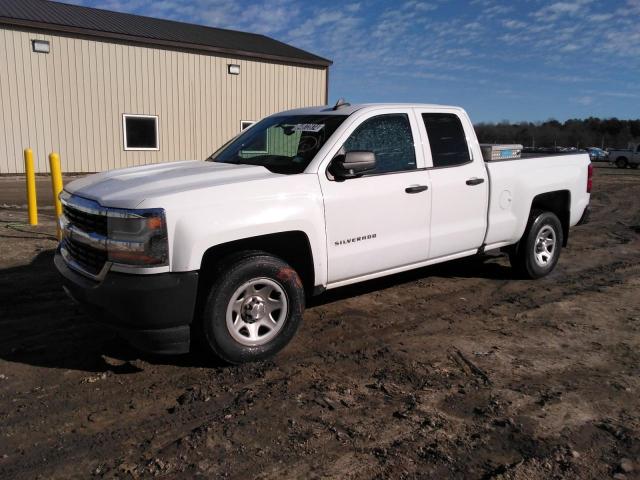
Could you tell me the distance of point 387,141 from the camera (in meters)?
4.94

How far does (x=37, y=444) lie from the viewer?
119 inches

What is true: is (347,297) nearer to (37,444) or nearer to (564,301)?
(564,301)

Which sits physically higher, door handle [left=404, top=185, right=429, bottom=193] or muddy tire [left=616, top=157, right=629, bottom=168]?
door handle [left=404, top=185, right=429, bottom=193]

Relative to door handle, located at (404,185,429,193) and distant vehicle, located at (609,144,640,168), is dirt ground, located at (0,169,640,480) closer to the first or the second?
door handle, located at (404,185,429,193)

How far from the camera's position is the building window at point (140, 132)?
18109mm

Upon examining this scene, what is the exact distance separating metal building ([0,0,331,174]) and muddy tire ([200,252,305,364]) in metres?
15.2

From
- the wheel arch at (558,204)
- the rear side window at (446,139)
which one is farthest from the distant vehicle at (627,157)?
the rear side window at (446,139)

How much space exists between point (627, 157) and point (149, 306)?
4148 centimetres

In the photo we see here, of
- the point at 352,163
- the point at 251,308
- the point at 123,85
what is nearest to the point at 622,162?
the point at 123,85

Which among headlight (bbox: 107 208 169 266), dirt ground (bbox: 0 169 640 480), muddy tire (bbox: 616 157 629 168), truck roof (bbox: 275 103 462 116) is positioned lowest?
dirt ground (bbox: 0 169 640 480)

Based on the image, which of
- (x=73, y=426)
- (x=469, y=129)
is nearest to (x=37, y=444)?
(x=73, y=426)

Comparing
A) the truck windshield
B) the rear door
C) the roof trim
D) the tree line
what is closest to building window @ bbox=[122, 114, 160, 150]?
the roof trim

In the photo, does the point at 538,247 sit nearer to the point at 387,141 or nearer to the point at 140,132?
the point at 387,141

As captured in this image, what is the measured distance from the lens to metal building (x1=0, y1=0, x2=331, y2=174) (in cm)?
1617
